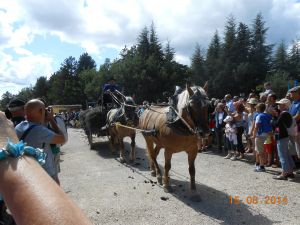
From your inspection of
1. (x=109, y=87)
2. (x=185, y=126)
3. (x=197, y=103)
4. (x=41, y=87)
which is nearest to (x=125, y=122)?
(x=109, y=87)

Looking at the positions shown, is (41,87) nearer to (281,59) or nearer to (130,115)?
(281,59)

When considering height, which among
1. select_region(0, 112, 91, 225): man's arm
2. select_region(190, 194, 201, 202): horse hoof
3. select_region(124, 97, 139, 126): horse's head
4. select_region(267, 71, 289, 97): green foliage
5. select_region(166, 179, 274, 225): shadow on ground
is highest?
select_region(267, 71, 289, 97): green foliage

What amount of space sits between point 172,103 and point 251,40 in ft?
144

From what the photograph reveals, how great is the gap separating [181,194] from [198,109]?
2.06 meters

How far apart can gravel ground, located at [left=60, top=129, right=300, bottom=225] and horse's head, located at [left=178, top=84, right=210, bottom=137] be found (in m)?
1.53

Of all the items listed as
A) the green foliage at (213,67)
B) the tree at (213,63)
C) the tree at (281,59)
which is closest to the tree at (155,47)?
the green foliage at (213,67)

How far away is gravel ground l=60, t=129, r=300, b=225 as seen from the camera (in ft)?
17.6

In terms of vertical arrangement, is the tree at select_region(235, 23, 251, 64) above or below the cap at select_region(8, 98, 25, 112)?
above

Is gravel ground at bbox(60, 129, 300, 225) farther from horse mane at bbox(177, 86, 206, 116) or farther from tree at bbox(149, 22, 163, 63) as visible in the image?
tree at bbox(149, 22, 163, 63)

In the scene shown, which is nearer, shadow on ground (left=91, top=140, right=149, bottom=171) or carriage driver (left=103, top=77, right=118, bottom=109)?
shadow on ground (left=91, top=140, right=149, bottom=171)

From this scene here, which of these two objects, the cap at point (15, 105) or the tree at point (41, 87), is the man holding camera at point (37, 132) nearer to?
the cap at point (15, 105)

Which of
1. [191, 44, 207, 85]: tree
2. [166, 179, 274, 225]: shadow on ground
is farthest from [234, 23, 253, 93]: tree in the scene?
[166, 179, 274, 225]: shadow on ground

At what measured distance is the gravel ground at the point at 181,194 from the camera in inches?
211

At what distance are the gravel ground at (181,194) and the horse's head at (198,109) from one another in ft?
5.03
